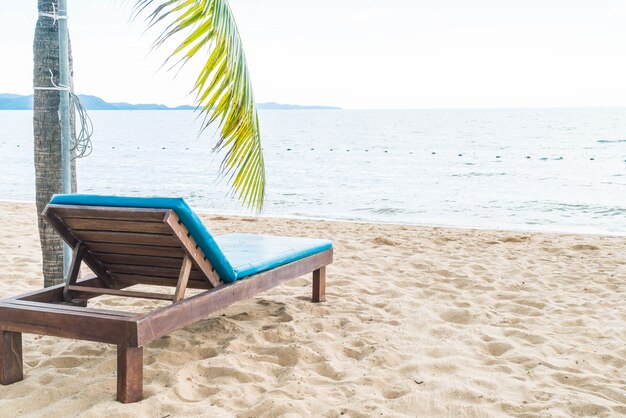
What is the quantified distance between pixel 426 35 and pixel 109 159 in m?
22.9

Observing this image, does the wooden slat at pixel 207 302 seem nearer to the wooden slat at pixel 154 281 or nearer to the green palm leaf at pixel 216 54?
the wooden slat at pixel 154 281

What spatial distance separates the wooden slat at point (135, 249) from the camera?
10.9ft

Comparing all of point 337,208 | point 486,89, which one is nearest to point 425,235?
point 337,208

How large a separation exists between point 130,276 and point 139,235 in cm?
61

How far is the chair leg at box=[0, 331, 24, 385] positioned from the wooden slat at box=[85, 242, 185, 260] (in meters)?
0.62

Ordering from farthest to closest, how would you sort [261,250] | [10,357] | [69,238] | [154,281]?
[261,250]
[154,281]
[69,238]
[10,357]

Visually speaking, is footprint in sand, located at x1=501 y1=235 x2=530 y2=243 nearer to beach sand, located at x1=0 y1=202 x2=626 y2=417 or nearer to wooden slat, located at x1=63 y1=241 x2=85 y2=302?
beach sand, located at x1=0 y1=202 x2=626 y2=417

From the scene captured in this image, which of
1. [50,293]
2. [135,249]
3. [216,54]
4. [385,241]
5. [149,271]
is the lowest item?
[385,241]

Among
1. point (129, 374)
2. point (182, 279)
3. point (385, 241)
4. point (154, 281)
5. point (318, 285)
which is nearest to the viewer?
point (129, 374)

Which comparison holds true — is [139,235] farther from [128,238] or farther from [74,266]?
[74,266]

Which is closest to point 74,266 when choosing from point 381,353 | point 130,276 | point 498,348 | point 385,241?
point 130,276

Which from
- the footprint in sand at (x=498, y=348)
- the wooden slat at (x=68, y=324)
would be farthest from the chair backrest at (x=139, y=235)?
the footprint in sand at (x=498, y=348)

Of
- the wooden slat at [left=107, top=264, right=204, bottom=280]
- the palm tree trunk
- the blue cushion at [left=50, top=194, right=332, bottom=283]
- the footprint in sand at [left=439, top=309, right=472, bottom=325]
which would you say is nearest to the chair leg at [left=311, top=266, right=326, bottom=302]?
the blue cushion at [left=50, top=194, right=332, bottom=283]

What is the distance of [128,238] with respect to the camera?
3312 millimetres
